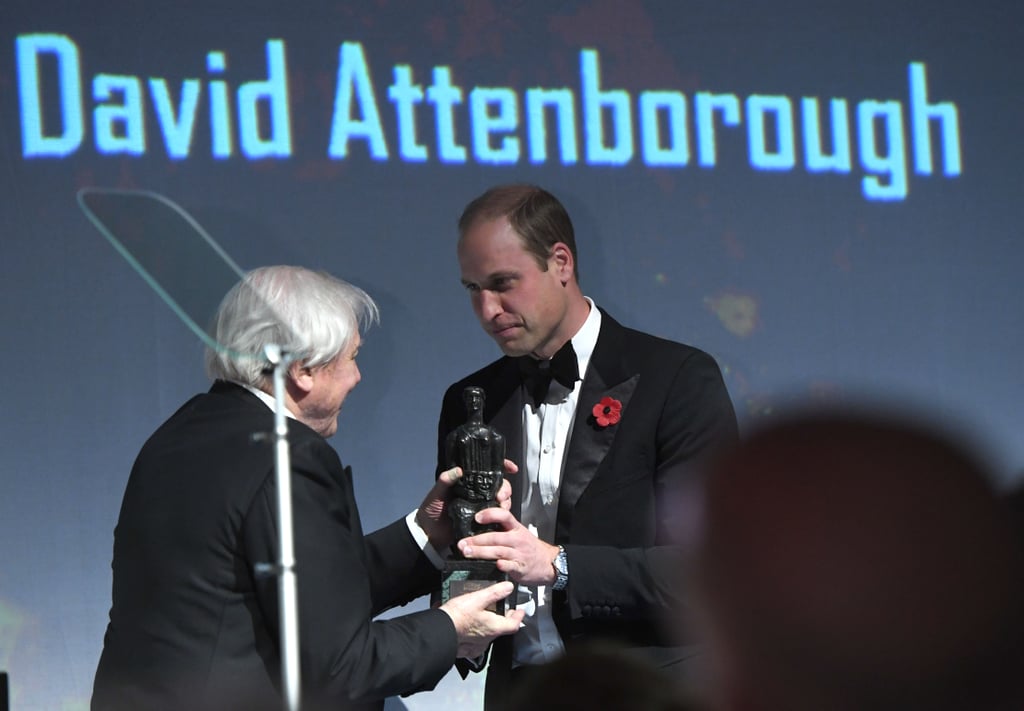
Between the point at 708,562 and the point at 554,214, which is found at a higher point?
the point at 554,214

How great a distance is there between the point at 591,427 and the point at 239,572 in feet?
2.75

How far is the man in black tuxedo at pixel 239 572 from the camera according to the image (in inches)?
86.0

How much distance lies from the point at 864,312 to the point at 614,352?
164 centimetres

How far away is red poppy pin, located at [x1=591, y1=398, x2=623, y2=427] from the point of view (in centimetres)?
276

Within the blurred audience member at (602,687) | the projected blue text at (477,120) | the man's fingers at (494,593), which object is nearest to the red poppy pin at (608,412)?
the man's fingers at (494,593)

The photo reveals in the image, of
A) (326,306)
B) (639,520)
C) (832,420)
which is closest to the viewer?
(832,420)

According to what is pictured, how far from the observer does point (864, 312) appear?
4.26 m

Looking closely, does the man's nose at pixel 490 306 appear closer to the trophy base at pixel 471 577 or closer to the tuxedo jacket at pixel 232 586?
Answer: the trophy base at pixel 471 577

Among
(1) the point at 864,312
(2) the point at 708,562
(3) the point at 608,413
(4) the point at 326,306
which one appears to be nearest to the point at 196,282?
(4) the point at 326,306

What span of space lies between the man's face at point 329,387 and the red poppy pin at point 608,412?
515 mm

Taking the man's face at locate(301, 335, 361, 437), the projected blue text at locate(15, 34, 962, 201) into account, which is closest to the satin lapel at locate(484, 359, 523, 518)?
the man's face at locate(301, 335, 361, 437)

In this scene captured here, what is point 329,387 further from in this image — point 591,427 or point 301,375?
point 591,427

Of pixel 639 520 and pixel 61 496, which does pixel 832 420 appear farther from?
pixel 61 496

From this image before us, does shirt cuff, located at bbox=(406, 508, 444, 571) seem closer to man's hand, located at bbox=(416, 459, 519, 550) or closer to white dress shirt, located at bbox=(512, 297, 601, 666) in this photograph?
man's hand, located at bbox=(416, 459, 519, 550)
